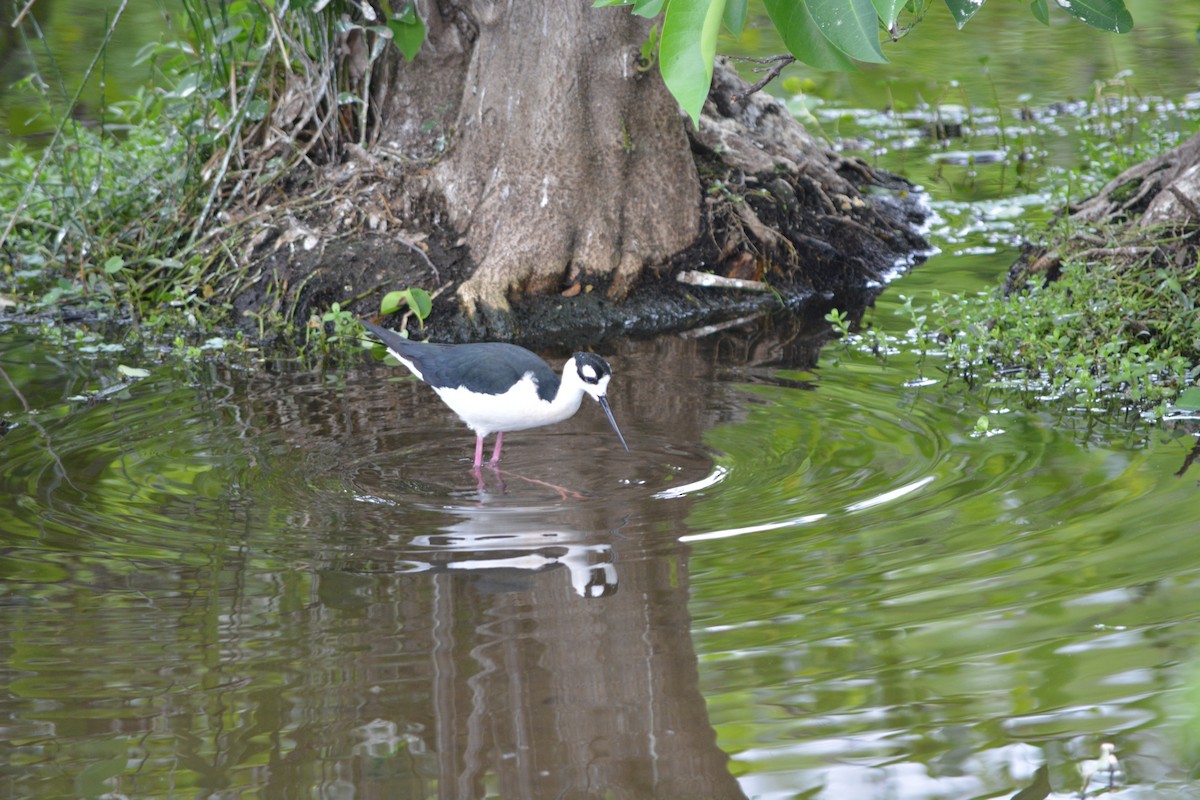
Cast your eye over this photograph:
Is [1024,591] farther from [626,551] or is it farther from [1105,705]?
[626,551]

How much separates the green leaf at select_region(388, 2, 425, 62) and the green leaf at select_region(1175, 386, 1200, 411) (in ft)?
15.2

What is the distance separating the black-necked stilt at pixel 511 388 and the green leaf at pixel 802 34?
131 inches

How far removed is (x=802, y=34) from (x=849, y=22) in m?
0.12

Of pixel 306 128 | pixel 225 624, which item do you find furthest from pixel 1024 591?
pixel 306 128

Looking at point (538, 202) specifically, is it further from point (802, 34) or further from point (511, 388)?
point (802, 34)

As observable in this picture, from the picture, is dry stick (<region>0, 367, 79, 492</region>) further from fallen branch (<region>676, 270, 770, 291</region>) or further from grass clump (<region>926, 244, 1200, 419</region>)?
grass clump (<region>926, 244, 1200, 419</region>)

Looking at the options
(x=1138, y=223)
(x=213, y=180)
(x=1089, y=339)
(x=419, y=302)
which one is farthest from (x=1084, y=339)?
(x=213, y=180)

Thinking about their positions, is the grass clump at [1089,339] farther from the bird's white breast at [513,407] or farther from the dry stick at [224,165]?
the dry stick at [224,165]

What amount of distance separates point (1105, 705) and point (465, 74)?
20.1 ft

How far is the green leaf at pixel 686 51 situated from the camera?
2295 mm

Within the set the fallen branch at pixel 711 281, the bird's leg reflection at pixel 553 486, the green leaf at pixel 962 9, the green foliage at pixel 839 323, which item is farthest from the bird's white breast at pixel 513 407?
the green leaf at pixel 962 9

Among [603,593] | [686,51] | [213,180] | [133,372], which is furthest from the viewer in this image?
[213,180]

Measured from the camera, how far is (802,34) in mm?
2551

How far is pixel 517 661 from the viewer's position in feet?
13.9
